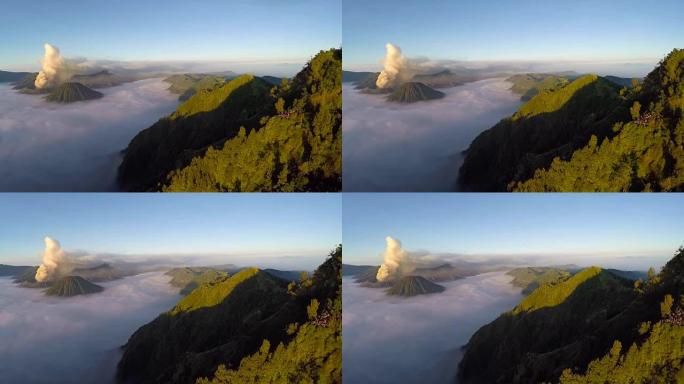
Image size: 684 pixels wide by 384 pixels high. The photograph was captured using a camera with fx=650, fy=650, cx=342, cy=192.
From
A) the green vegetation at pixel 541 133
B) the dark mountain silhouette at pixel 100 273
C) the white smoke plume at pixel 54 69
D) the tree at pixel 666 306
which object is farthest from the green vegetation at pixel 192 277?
the tree at pixel 666 306

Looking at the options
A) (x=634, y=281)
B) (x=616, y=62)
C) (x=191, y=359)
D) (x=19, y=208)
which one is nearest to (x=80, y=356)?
(x=191, y=359)

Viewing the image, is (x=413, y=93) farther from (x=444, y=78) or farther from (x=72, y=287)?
(x=72, y=287)

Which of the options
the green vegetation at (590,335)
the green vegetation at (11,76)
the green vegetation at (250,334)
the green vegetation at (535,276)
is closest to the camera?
the green vegetation at (11,76)

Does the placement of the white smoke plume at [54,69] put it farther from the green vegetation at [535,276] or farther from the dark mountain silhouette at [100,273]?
the green vegetation at [535,276]

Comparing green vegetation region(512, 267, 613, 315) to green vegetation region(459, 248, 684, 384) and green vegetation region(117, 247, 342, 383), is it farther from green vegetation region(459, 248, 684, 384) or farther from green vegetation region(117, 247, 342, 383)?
green vegetation region(117, 247, 342, 383)

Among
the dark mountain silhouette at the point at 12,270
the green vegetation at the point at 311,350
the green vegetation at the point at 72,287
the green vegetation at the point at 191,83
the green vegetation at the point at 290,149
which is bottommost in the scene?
the green vegetation at the point at 311,350

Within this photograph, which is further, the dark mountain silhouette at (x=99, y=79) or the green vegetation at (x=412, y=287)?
the green vegetation at (x=412, y=287)

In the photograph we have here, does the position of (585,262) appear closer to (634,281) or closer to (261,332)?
(634,281)
